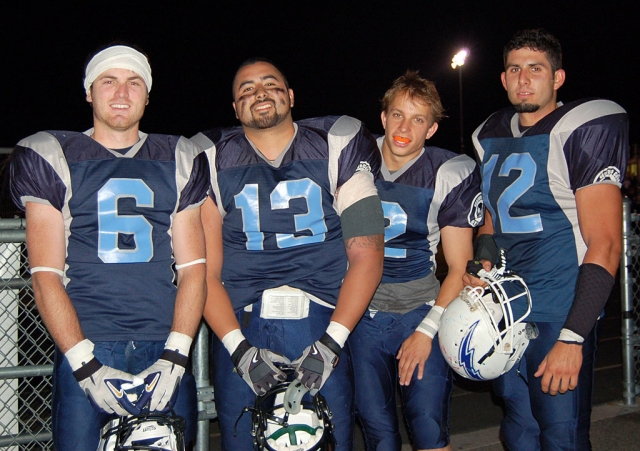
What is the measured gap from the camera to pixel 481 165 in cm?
362

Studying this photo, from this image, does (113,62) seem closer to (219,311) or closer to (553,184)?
(219,311)

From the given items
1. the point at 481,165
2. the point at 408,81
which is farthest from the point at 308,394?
the point at 408,81

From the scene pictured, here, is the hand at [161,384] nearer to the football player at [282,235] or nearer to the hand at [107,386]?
the hand at [107,386]

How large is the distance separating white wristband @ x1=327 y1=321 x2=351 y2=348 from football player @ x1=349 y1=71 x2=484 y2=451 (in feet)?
1.30

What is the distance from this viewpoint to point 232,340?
3045mm

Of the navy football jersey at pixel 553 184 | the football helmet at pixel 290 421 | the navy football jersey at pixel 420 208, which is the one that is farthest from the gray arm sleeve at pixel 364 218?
the football helmet at pixel 290 421

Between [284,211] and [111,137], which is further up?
[111,137]

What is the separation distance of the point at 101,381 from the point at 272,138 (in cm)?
153

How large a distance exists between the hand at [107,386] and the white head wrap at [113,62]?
1.39 meters

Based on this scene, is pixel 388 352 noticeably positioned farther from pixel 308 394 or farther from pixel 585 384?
pixel 585 384

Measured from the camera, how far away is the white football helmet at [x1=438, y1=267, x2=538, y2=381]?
9.82 feet

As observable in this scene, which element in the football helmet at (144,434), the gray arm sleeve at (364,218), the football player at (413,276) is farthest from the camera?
the football player at (413,276)

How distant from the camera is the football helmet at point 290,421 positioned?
2.67 metres

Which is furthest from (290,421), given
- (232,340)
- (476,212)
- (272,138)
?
(476,212)
